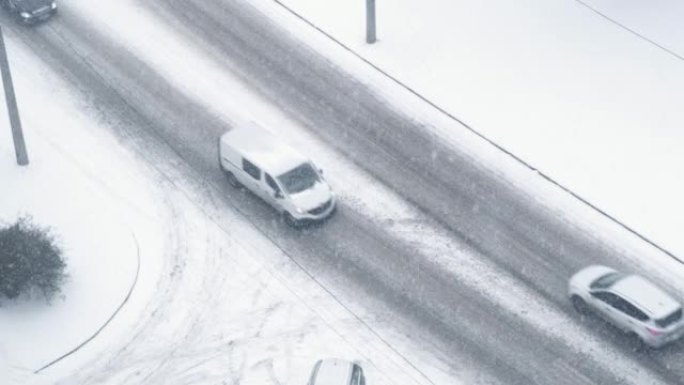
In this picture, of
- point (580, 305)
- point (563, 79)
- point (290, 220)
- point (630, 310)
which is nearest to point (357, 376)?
point (290, 220)

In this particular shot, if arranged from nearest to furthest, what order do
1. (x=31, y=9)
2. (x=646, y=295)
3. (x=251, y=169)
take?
(x=646, y=295), (x=251, y=169), (x=31, y=9)

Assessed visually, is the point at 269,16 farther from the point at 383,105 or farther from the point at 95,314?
the point at 95,314

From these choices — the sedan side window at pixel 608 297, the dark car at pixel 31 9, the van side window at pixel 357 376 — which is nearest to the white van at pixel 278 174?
the van side window at pixel 357 376

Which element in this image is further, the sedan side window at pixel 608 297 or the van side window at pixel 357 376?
the sedan side window at pixel 608 297

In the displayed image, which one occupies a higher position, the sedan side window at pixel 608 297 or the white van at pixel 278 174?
the white van at pixel 278 174

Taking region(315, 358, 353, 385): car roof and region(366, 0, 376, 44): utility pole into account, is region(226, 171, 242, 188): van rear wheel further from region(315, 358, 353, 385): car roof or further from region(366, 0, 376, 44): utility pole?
region(366, 0, 376, 44): utility pole

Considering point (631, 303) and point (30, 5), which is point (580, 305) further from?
point (30, 5)

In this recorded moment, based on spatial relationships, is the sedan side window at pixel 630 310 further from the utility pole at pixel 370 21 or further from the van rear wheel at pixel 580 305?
the utility pole at pixel 370 21

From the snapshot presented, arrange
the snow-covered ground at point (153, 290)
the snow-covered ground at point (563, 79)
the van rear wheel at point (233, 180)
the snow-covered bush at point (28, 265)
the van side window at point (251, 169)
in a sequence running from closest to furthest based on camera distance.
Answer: the snow-covered ground at point (153, 290) → the snow-covered bush at point (28, 265) → the van side window at point (251, 169) → the van rear wheel at point (233, 180) → the snow-covered ground at point (563, 79)
